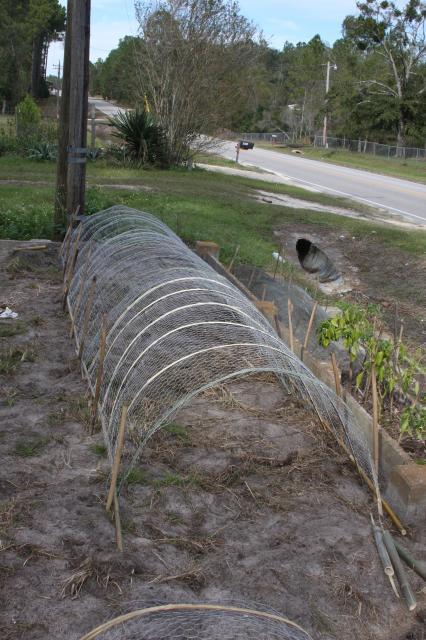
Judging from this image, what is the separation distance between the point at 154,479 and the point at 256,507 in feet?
2.03

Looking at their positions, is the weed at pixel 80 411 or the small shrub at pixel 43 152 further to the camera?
the small shrub at pixel 43 152

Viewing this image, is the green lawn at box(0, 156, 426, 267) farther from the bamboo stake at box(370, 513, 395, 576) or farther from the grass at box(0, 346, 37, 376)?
the bamboo stake at box(370, 513, 395, 576)

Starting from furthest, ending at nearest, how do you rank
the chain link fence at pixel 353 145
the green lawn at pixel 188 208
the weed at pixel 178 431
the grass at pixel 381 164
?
the chain link fence at pixel 353 145
the grass at pixel 381 164
the green lawn at pixel 188 208
the weed at pixel 178 431

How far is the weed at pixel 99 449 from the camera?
4.21m

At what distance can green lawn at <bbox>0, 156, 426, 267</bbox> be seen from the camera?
10109mm

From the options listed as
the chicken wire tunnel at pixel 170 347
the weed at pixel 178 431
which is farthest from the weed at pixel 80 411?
the weed at pixel 178 431

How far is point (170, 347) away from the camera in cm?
516

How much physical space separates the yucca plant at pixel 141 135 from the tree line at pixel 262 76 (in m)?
1.33

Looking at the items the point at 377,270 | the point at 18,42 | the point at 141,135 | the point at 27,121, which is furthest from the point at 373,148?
the point at 377,270

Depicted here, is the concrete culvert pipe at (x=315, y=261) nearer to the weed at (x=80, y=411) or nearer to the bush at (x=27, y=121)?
the weed at (x=80, y=411)

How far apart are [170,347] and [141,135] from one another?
46.4 feet

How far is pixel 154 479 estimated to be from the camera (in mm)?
3982

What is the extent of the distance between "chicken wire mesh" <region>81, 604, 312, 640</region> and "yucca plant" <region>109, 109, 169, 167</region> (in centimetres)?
1644

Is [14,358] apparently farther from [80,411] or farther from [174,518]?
[174,518]
